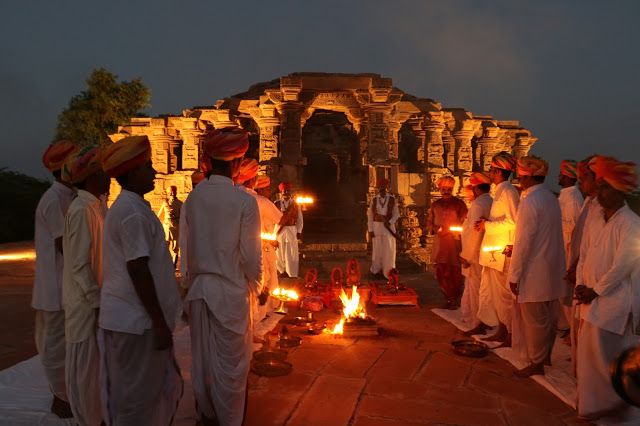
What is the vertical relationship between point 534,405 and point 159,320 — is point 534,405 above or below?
below

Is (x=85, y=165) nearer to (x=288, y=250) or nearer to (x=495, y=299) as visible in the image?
(x=495, y=299)

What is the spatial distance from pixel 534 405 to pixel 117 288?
379 cm

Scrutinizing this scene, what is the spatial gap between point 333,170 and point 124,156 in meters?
20.3

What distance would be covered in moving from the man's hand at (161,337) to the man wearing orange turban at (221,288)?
566 mm

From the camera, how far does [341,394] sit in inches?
180

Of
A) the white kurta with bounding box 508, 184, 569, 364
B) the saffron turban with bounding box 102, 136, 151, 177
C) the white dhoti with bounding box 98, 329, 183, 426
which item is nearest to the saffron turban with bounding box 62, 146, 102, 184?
the saffron turban with bounding box 102, 136, 151, 177

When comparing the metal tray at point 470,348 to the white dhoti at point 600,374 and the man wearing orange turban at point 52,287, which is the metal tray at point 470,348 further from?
the man wearing orange turban at point 52,287

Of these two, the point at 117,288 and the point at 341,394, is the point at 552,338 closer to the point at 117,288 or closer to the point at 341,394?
the point at 341,394

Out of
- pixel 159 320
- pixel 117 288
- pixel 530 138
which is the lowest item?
pixel 159 320

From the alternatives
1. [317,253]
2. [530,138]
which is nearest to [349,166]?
[530,138]

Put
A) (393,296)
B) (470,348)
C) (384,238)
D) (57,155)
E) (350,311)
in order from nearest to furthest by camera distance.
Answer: (57,155), (470,348), (350,311), (393,296), (384,238)

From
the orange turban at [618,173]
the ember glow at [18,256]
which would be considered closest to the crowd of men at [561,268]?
the orange turban at [618,173]

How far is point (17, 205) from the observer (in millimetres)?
25031

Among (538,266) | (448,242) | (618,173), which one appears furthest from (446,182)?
(618,173)
